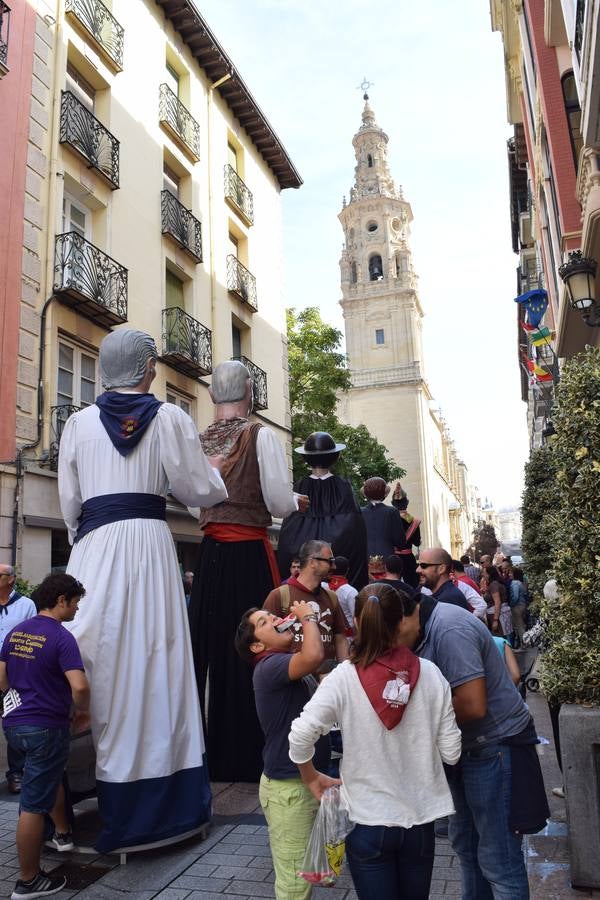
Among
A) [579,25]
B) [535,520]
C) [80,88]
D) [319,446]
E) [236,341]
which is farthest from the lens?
[236,341]

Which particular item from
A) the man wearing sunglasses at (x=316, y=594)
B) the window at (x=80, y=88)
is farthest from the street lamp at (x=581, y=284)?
the window at (x=80, y=88)

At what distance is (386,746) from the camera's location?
98.8 inches

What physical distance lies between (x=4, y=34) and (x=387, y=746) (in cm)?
→ 1426

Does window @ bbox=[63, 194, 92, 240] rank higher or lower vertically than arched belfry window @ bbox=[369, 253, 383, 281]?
lower

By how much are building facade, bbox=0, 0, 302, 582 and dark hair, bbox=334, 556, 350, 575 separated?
8169mm

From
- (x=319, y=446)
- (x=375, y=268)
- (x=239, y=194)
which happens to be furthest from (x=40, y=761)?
(x=375, y=268)

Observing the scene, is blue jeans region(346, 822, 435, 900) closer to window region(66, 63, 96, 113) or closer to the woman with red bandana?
the woman with red bandana

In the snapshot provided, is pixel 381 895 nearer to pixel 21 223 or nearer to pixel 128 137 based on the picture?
pixel 21 223

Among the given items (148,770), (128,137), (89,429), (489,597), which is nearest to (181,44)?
(128,137)

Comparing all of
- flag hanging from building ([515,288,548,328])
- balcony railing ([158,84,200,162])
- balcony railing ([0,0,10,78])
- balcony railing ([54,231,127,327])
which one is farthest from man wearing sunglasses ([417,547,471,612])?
balcony railing ([158,84,200,162])

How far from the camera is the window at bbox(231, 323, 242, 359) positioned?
827 inches

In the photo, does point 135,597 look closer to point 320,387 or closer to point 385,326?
point 320,387

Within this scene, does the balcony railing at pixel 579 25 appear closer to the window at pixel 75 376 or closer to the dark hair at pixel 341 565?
the dark hair at pixel 341 565

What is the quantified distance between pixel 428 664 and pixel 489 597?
35.7 feet
